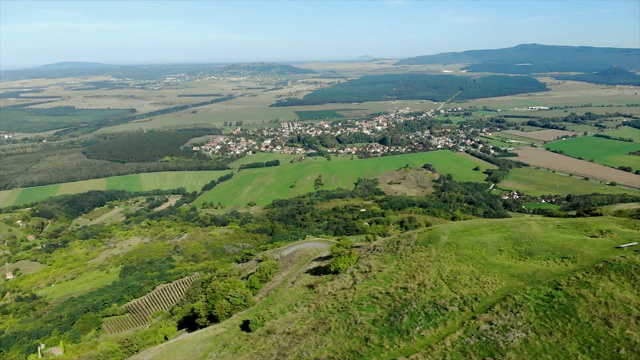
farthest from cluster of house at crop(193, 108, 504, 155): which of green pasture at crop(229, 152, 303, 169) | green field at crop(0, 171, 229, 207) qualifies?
green field at crop(0, 171, 229, 207)

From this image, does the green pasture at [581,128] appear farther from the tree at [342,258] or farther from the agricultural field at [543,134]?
the tree at [342,258]

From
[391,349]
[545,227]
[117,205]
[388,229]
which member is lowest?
[117,205]

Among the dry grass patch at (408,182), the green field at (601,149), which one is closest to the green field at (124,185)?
the dry grass patch at (408,182)

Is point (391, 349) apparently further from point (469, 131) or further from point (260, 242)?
point (469, 131)

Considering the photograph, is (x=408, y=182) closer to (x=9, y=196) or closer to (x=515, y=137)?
(x=515, y=137)

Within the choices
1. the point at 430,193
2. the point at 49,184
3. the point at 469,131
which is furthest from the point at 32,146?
the point at 469,131

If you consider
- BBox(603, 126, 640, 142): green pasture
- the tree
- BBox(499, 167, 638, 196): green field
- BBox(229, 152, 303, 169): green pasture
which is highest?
the tree

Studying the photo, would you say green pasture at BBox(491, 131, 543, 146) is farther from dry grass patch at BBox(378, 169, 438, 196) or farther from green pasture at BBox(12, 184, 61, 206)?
green pasture at BBox(12, 184, 61, 206)
